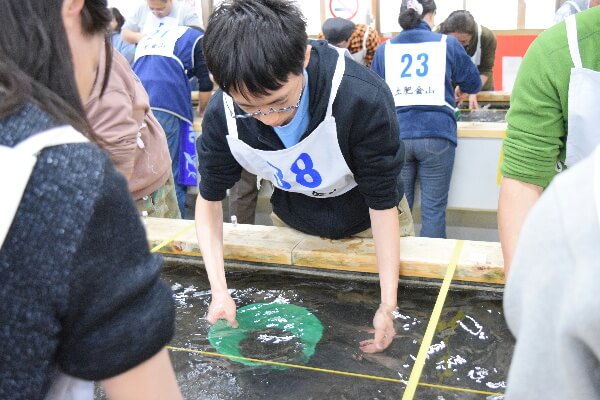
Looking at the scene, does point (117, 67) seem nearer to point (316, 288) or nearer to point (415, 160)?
point (316, 288)

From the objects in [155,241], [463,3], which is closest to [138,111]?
[155,241]

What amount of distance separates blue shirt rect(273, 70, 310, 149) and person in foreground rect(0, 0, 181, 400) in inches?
34.1

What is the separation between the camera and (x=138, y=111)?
204 centimetres

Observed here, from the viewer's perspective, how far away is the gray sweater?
524 mm

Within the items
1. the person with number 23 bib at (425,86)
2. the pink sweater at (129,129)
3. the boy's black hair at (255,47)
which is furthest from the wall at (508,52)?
the boy's black hair at (255,47)

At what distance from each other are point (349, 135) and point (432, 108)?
188 centimetres

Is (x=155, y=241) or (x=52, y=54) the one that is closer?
(x=52, y=54)

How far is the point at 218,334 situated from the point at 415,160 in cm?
221

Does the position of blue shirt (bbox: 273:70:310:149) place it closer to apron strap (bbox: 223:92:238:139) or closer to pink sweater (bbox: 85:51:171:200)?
apron strap (bbox: 223:92:238:139)

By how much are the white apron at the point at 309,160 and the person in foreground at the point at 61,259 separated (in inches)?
34.5

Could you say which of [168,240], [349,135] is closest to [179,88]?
[168,240]

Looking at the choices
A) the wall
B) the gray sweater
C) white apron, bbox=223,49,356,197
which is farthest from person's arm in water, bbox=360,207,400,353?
the wall

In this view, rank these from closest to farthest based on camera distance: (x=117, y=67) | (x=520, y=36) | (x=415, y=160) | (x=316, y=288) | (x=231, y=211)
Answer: (x=316, y=288) < (x=117, y=67) < (x=415, y=160) < (x=231, y=211) < (x=520, y=36)

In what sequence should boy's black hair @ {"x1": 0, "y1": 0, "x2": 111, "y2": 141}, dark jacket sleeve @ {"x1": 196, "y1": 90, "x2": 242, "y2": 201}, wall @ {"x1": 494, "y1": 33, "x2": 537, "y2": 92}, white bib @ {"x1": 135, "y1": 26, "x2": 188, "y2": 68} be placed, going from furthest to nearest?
wall @ {"x1": 494, "y1": 33, "x2": 537, "y2": 92} → white bib @ {"x1": 135, "y1": 26, "x2": 188, "y2": 68} → dark jacket sleeve @ {"x1": 196, "y1": 90, "x2": 242, "y2": 201} → boy's black hair @ {"x1": 0, "y1": 0, "x2": 111, "y2": 141}
